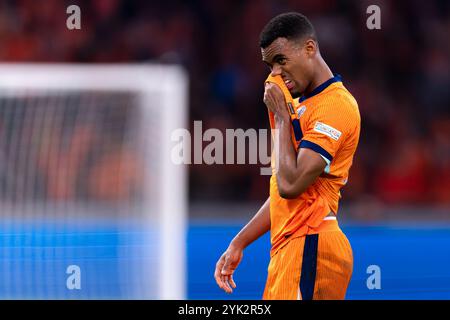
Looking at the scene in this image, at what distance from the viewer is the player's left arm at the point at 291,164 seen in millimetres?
2756

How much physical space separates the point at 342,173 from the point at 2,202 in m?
2.32

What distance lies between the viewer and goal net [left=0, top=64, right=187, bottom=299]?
13.9 ft

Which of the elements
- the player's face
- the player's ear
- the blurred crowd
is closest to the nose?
the player's face

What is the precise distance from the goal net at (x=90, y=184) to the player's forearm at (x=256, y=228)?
1.05m

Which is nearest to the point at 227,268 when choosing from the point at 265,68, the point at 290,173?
the point at 290,173

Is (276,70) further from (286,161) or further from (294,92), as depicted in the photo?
(286,161)

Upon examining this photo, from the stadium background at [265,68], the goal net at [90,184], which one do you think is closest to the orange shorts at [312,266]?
the goal net at [90,184]

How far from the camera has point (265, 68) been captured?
8.16 metres

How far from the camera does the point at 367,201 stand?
735 cm

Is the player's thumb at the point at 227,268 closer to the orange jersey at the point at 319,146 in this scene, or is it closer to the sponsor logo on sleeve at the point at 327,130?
the orange jersey at the point at 319,146

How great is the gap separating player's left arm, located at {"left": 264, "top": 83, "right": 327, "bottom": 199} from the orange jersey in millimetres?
29

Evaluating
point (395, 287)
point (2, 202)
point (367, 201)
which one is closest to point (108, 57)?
point (367, 201)

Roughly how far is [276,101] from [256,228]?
1.74 ft
